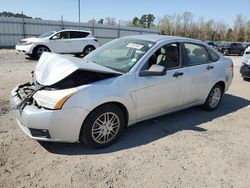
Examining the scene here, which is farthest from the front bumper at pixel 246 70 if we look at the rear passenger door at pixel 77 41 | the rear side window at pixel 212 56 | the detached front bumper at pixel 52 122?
the rear passenger door at pixel 77 41

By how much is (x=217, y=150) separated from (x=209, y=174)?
0.72 m

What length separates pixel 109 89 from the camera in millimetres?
3451

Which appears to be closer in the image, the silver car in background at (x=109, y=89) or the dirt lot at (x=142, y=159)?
the dirt lot at (x=142, y=159)

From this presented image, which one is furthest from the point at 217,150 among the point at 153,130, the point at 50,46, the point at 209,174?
the point at 50,46

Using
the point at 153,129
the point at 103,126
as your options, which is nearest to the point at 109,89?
the point at 103,126

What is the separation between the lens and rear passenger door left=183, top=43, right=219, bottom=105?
4676 mm

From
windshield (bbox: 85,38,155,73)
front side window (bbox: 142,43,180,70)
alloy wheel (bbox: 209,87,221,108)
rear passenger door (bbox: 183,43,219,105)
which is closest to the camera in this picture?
windshield (bbox: 85,38,155,73)

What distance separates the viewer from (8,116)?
14.9ft

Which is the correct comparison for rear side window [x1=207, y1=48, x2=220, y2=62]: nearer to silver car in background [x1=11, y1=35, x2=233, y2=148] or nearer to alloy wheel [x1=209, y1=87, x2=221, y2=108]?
silver car in background [x1=11, y1=35, x2=233, y2=148]

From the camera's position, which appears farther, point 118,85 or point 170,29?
point 170,29

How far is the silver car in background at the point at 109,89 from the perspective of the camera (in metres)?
3.20

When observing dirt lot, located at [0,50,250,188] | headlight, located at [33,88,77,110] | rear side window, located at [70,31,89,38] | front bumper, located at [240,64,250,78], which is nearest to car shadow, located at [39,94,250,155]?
dirt lot, located at [0,50,250,188]

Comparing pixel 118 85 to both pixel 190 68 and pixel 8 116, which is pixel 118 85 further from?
pixel 8 116

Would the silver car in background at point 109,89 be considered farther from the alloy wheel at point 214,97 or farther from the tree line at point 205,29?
the tree line at point 205,29
